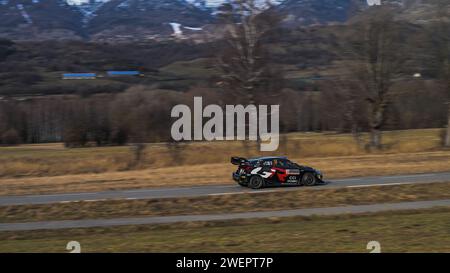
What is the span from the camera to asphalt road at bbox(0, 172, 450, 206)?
1856cm

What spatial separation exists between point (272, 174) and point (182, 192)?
3644mm

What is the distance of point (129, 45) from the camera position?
133625 millimetres

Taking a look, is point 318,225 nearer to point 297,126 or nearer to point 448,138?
point 448,138

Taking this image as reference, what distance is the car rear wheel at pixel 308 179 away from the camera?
2078 centimetres

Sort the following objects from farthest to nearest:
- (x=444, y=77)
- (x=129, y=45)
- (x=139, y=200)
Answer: (x=129, y=45), (x=444, y=77), (x=139, y=200)

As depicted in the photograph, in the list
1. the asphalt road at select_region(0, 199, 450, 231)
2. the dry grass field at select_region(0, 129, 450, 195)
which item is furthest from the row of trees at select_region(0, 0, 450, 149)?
the asphalt road at select_region(0, 199, 450, 231)

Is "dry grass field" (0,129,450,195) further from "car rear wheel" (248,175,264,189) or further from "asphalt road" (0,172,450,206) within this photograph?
"car rear wheel" (248,175,264,189)

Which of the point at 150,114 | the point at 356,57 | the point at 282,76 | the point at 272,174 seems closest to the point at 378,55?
the point at 356,57

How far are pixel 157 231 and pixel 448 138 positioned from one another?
33.9 metres

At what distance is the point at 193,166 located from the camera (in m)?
30.2

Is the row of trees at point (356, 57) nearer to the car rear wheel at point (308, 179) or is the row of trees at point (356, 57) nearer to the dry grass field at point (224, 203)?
the car rear wheel at point (308, 179)

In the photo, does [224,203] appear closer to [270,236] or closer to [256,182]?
[256,182]

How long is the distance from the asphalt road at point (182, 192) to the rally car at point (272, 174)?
45 cm
